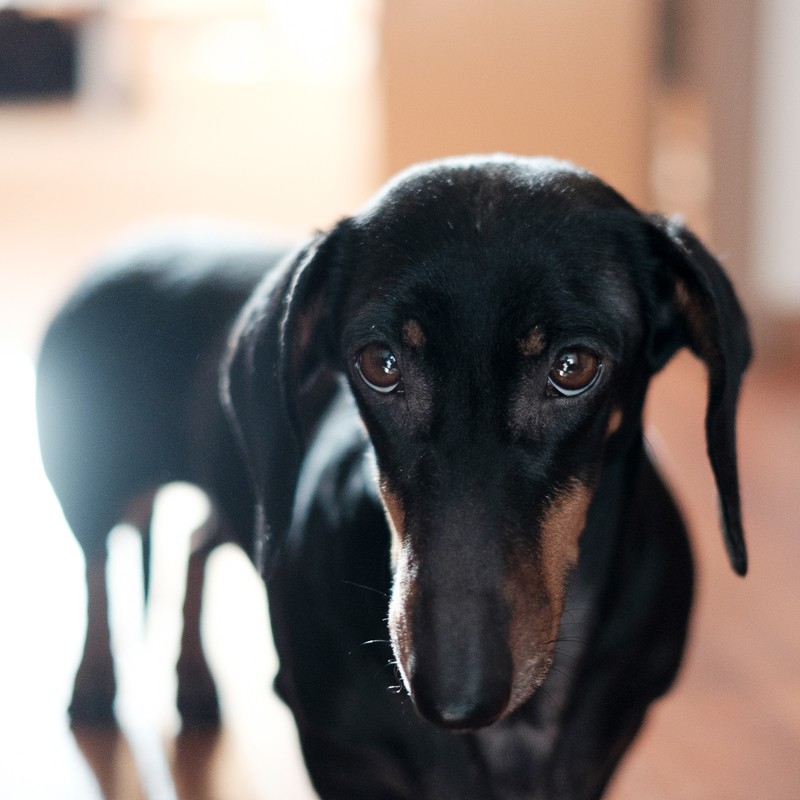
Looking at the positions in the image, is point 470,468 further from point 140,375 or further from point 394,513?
point 140,375

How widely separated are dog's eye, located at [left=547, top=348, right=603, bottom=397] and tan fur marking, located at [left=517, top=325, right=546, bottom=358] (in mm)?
36

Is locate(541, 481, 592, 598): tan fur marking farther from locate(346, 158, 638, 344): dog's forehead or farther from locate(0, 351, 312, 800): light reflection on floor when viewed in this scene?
locate(0, 351, 312, 800): light reflection on floor

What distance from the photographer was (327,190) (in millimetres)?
10039

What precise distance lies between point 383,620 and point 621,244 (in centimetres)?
59

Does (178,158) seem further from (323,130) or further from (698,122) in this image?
(698,122)

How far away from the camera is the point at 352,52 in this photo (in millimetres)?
10422

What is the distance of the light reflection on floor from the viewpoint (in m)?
2.10

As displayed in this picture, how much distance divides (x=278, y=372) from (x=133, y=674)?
120cm

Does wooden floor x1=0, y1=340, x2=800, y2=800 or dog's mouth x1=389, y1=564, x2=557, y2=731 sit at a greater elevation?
dog's mouth x1=389, y1=564, x2=557, y2=731

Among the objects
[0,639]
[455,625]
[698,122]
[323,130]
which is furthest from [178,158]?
[455,625]

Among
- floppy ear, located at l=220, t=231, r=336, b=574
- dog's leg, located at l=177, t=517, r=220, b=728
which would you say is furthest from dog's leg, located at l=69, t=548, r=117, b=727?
floppy ear, located at l=220, t=231, r=336, b=574

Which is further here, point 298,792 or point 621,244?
point 298,792

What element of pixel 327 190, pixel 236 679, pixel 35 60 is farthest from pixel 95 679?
pixel 35 60

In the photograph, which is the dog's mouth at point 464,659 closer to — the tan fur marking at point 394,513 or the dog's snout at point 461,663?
the dog's snout at point 461,663
